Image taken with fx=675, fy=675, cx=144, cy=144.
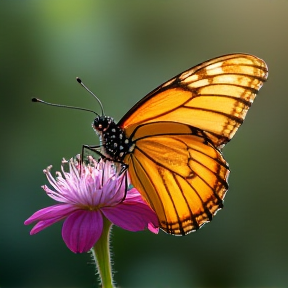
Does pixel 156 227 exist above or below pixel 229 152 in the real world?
below

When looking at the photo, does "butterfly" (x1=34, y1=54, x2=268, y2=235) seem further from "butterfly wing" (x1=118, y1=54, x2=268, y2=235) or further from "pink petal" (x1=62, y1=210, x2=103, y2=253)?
"pink petal" (x1=62, y1=210, x2=103, y2=253)

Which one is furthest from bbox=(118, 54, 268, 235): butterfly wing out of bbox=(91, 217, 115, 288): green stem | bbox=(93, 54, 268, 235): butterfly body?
bbox=(91, 217, 115, 288): green stem

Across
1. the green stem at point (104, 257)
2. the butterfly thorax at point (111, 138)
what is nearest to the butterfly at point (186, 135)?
the butterfly thorax at point (111, 138)

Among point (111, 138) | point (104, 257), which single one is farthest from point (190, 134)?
point (104, 257)

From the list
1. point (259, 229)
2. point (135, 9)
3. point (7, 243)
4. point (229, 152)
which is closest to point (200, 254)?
point (259, 229)

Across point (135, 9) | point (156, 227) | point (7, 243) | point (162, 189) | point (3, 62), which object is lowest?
point (156, 227)

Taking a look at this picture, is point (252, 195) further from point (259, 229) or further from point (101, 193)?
point (101, 193)

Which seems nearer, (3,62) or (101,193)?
(101,193)
